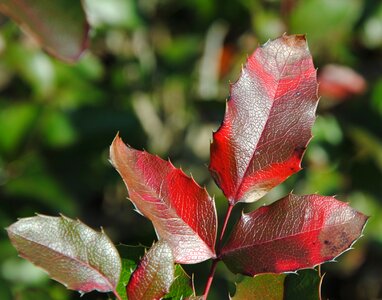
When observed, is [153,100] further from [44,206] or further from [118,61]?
[44,206]

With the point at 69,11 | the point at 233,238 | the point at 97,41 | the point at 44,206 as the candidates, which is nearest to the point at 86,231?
the point at 233,238

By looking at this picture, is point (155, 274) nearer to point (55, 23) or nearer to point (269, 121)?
point (269, 121)

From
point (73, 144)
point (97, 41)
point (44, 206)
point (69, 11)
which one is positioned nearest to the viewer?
point (69, 11)

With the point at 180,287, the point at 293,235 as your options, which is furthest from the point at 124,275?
the point at 293,235

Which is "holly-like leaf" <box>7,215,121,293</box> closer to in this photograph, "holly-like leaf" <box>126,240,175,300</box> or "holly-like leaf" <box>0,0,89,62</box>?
"holly-like leaf" <box>126,240,175,300</box>

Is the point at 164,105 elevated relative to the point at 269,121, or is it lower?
lower

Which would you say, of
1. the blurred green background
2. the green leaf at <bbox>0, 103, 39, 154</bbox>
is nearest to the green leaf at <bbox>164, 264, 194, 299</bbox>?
the blurred green background
